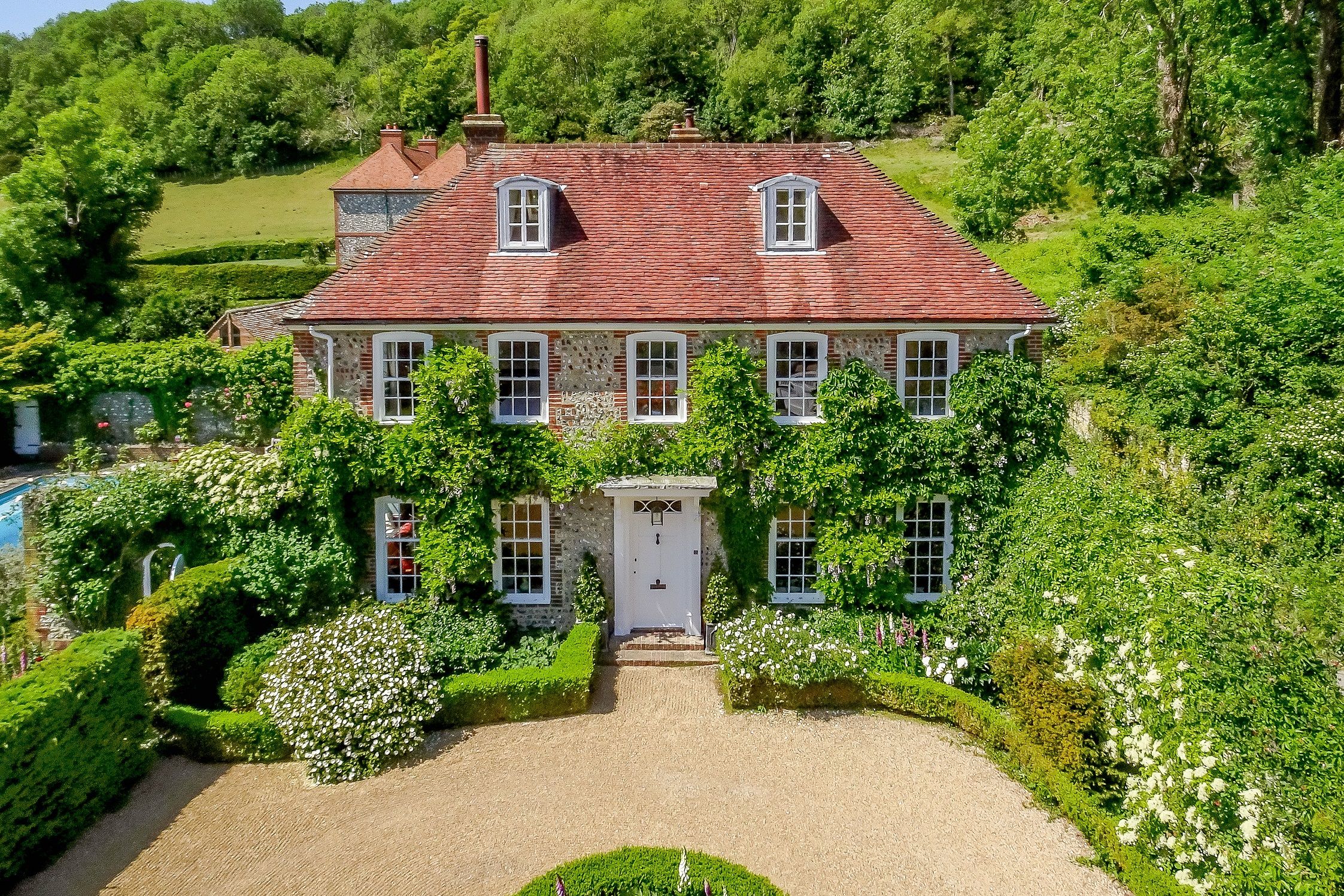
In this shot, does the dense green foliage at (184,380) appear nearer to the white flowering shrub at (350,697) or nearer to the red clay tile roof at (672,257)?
the red clay tile roof at (672,257)

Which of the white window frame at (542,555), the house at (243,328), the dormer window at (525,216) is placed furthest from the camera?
the house at (243,328)

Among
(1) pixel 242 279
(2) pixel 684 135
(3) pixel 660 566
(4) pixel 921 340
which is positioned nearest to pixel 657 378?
(3) pixel 660 566

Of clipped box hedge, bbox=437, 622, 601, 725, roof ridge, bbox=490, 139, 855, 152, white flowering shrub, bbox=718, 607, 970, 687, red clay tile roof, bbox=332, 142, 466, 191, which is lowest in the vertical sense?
clipped box hedge, bbox=437, 622, 601, 725

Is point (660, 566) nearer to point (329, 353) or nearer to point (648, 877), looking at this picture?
point (648, 877)

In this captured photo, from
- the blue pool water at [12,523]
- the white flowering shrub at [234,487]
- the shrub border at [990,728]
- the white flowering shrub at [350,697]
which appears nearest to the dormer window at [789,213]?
the shrub border at [990,728]

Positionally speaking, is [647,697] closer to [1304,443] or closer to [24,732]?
[24,732]

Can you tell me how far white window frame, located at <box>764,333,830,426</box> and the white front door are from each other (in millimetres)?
2480

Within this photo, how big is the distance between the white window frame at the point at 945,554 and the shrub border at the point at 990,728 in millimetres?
2396

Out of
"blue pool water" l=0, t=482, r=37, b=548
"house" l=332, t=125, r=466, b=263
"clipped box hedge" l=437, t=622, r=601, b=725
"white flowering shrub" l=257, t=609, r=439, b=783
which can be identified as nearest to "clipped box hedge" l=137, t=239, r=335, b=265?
"house" l=332, t=125, r=466, b=263

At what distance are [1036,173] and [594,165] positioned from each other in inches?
904

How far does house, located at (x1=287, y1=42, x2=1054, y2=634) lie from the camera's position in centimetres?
1511

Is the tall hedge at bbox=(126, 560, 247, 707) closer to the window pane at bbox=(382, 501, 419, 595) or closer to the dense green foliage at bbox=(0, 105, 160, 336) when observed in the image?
the window pane at bbox=(382, 501, 419, 595)

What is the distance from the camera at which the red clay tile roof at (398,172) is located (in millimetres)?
45750

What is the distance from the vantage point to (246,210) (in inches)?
2662
